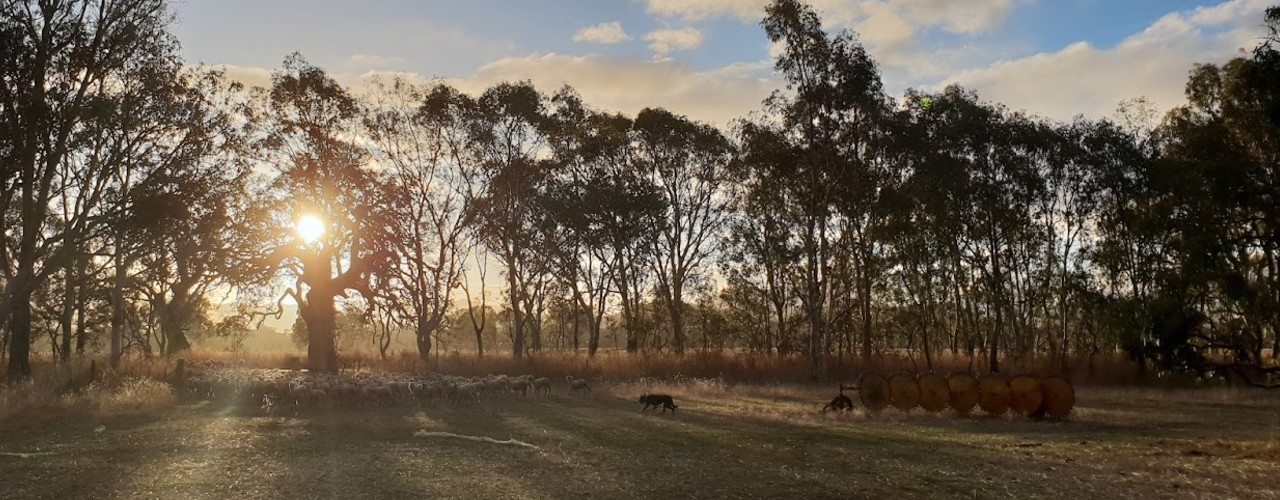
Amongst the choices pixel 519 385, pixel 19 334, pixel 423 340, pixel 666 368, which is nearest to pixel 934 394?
pixel 519 385

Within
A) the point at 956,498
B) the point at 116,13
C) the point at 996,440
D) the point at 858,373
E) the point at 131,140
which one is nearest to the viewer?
the point at 956,498

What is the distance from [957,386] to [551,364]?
2047cm

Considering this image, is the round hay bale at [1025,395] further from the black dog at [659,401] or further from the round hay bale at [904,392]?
the black dog at [659,401]

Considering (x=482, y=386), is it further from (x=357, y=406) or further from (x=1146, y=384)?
(x=1146, y=384)

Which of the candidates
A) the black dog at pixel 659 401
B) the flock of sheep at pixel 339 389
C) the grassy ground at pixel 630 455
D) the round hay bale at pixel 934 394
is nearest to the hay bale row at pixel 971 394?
the round hay bale at pixel 934 394

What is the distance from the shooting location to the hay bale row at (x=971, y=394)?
22078 millimetres

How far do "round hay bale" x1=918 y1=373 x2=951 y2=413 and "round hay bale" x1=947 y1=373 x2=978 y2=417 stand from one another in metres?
0.16

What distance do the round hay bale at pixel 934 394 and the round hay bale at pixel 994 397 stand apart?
0.88 m

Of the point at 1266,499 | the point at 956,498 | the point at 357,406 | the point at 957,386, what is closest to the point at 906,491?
the point at 956,498

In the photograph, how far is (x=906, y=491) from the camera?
11.3 meters

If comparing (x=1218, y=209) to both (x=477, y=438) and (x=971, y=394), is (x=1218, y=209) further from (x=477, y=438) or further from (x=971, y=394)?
(x=477, y=438)

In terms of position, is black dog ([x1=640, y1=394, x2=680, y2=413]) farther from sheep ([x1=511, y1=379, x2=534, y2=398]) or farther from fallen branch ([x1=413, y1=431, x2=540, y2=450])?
fallen branch ([x1=413, y1=431, x2=540, y2=450])

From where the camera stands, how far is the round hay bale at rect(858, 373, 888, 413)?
23953mm

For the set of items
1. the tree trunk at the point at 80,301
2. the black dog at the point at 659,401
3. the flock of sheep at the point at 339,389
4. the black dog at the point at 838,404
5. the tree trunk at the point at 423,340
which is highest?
the tree trunk at the point at 80,301
